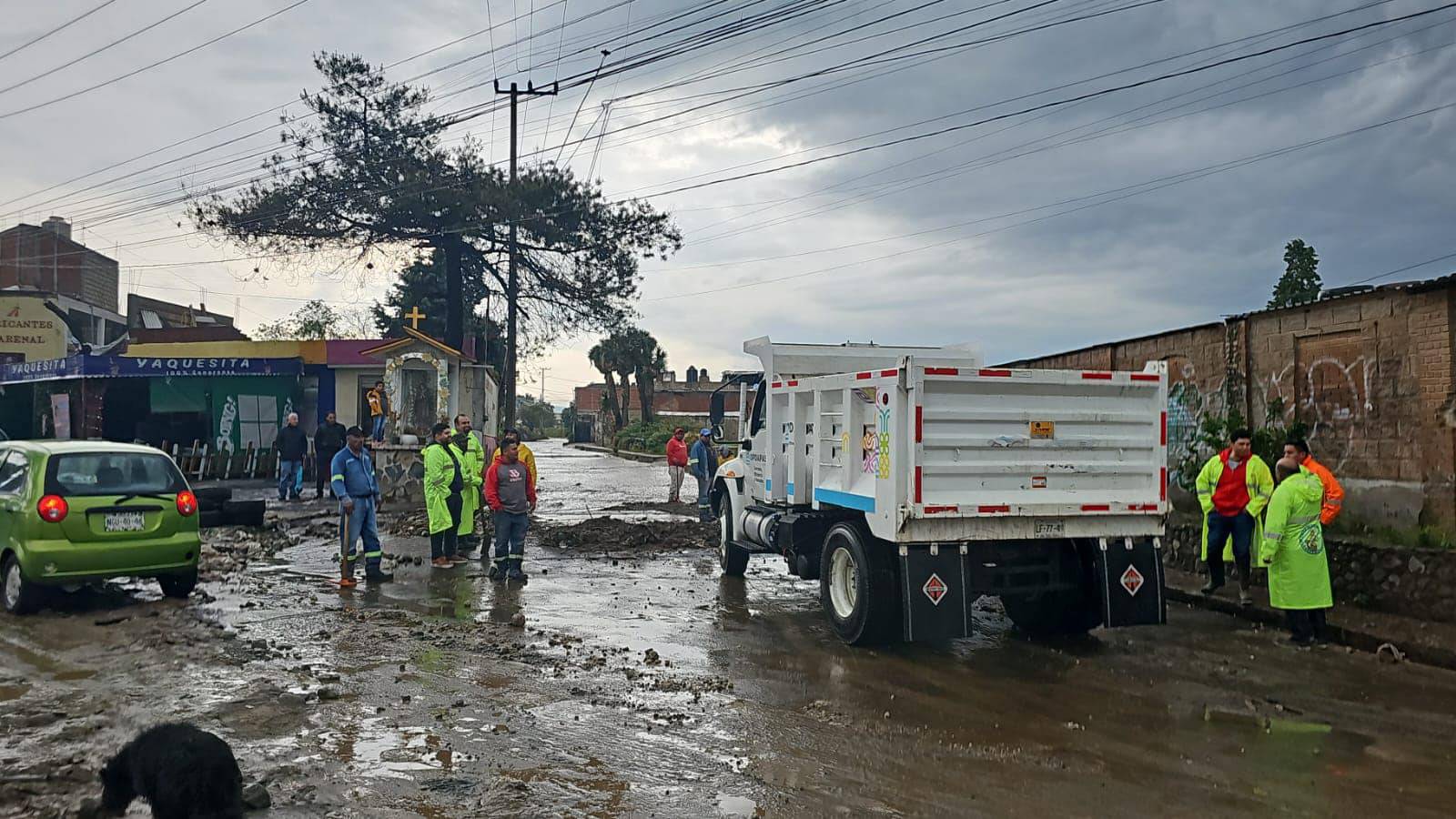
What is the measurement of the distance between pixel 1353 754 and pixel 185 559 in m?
9.43

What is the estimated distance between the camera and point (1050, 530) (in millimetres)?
7895

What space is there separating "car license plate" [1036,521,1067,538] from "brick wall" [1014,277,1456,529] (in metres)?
4.18

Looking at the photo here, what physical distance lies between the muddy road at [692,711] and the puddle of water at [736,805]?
15 mm

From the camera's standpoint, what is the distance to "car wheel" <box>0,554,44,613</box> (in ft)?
29.2

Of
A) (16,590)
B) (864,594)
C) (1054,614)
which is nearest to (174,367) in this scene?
(16,590)

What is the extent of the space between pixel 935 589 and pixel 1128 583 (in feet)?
5.53

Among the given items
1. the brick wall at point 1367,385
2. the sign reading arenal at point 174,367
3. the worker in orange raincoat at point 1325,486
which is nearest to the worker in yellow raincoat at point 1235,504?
the worker in orange raincoat at point 1325,486

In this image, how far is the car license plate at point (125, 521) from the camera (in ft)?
29.7

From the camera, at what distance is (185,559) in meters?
9.54

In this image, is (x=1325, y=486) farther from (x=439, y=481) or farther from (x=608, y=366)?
(x=608, y=366)

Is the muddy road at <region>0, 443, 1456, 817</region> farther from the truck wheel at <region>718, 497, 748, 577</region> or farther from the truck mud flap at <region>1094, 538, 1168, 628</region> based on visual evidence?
the truck wheel at <region>718, 497, 748, 577</region>

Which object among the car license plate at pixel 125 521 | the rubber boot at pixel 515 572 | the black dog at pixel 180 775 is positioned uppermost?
the car license plate at pixel 125 521

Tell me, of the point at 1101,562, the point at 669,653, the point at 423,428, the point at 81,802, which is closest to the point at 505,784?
the point at 81,802

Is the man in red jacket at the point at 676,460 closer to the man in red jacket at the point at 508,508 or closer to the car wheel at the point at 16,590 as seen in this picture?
the man in red jacket at the point at 508,508
